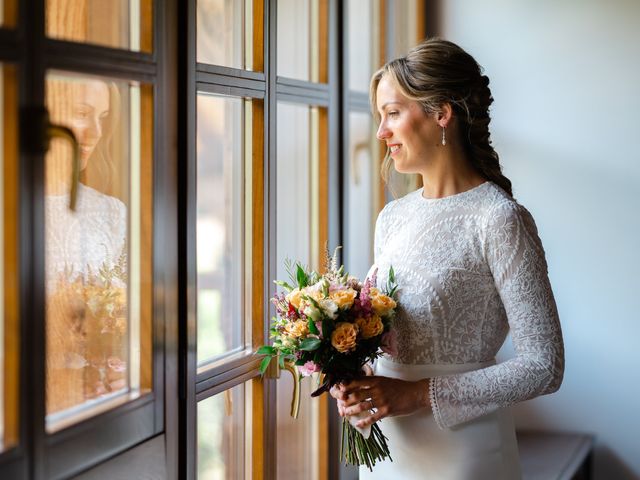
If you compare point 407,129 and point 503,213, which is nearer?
point 503,213

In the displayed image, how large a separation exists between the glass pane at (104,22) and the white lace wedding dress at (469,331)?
0.88 meters

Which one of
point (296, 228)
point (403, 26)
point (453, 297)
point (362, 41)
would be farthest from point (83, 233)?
point (403, 26)

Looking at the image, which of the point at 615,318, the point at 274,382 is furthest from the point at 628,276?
the point at 274,382

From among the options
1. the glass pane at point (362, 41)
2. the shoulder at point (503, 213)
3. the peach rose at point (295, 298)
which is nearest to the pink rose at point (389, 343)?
the peach rose at point (295, 298)

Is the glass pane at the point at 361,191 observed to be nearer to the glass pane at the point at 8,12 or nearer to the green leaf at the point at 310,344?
the green leaf at the point at 310,344

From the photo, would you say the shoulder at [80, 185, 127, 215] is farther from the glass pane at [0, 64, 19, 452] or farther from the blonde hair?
the blonde hair

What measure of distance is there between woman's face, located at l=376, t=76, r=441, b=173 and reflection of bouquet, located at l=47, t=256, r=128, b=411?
0.80m

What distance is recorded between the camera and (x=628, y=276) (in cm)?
407

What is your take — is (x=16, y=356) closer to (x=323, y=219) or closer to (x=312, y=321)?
(x=312, y=321)

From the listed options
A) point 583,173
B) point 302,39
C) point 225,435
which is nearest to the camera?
point 225,435

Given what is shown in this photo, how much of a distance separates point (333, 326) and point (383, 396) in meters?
0.24

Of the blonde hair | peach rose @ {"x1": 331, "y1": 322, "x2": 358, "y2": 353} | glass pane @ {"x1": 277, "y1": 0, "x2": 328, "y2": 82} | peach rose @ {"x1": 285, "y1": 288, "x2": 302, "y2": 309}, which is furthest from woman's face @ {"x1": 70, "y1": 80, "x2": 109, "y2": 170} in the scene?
glass pane @ {"x1": 277, "y1": 0, "x2": 328, "y2": 82}

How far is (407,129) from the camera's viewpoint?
7.56 ft

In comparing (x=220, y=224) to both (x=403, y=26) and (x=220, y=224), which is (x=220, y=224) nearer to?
(x=220, y=224)
